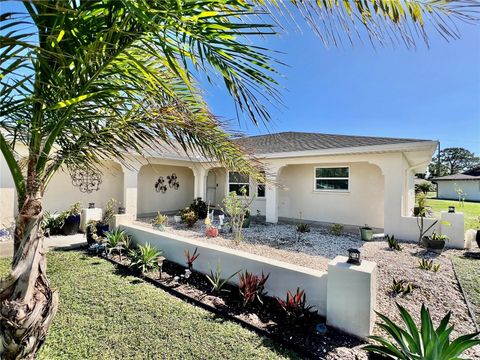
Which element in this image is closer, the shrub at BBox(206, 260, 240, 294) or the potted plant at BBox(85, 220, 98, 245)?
the shrub at BBox(206, 260, 240, 294)

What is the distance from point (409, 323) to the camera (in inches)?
116

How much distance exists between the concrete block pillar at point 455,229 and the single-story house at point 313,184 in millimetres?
952

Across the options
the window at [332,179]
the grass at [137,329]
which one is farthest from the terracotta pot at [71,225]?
the window at [332,179]

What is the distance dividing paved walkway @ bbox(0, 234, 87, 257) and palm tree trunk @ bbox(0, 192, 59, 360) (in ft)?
22.0

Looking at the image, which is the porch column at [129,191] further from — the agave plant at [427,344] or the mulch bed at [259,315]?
the agave plant at [427,344]

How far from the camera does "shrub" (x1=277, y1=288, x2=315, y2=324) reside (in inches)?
146

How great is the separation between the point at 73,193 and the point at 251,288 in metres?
11.6

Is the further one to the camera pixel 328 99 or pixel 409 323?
pixel 328 99

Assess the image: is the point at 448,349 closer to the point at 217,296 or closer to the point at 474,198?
the point at 217,296

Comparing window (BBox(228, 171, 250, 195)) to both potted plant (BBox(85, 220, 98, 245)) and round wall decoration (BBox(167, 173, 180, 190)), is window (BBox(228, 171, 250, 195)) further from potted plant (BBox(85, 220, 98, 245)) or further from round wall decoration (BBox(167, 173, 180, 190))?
potted plant (BBox(85, 220, 98, 245))

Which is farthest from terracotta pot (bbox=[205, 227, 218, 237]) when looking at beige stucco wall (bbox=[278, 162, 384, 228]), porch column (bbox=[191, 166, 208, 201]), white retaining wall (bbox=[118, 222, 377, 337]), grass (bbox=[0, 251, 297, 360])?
porch column (bbox=[191, 166, 208, 201])

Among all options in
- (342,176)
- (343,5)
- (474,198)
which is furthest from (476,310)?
(474,198)

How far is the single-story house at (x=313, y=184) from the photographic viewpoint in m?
9.36

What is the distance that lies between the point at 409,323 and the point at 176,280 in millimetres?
4320
